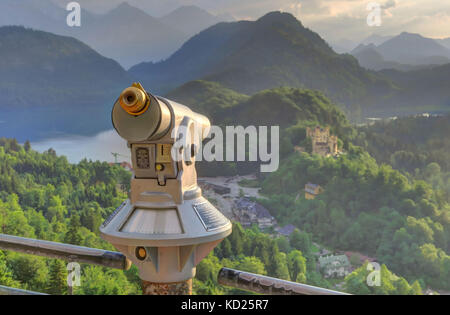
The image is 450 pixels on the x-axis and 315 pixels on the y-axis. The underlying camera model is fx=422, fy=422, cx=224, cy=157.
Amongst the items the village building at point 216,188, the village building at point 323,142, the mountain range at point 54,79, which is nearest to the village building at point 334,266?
the village building at point 216,188

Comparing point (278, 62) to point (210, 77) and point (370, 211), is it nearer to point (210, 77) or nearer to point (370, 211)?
point (210, 77)

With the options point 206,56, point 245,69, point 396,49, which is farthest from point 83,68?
point 396,49

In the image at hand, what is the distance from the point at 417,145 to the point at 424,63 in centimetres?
583

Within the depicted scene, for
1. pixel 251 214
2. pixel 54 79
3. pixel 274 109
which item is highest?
pixel 54 79

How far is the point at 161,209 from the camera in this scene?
134 cm

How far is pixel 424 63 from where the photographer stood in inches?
1053

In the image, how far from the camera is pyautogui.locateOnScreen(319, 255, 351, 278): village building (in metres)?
16.8

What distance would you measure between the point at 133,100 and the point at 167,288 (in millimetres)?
594

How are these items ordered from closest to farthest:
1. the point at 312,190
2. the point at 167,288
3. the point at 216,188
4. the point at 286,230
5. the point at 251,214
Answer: the point at 167,288, the point at 216,188, the point at 286,230, the point at 251,214, the point at 312,190

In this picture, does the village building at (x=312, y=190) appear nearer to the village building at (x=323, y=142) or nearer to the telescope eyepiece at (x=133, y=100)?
the village building at (x=323, y=142)

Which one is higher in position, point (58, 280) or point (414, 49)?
point (414, 49)

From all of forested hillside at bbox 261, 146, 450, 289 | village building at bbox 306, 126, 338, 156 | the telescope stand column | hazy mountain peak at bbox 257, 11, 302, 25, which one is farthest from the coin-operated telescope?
hazy mountain peak at bbox 257, 11, 302, 25

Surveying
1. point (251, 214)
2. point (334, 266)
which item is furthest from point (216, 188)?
point (334, 266)

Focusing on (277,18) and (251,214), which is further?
(277,18)
